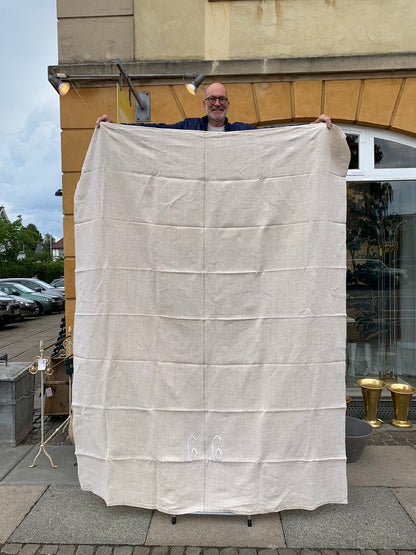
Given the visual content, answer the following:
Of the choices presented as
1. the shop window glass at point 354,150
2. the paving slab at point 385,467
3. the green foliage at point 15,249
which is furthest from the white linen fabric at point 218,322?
the green foliage at point 15,249

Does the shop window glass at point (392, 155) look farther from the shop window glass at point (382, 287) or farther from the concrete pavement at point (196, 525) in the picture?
the concrete pavement at point (196, 525)

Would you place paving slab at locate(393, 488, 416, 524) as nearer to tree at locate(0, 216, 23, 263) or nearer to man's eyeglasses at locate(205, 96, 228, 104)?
man's eyeglasses at locate(205, 96, 228, 104)

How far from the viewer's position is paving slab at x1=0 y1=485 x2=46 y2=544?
3.13m

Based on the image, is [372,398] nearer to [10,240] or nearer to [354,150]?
[354,150]

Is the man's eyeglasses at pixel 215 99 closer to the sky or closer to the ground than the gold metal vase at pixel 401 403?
closer to the sky

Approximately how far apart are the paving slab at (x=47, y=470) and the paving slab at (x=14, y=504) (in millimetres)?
114

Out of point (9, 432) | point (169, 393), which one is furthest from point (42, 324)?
point (169, 393)

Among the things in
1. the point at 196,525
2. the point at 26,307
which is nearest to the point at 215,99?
the point at 196,525

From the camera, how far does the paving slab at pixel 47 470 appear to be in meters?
3.79

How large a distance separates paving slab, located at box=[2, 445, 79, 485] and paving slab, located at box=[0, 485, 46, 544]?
0.37ft

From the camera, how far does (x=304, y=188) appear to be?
314 cm

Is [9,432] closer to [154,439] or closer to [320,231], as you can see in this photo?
[154,439]

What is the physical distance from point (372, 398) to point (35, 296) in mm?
16402

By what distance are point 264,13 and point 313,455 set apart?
17.5 feet
